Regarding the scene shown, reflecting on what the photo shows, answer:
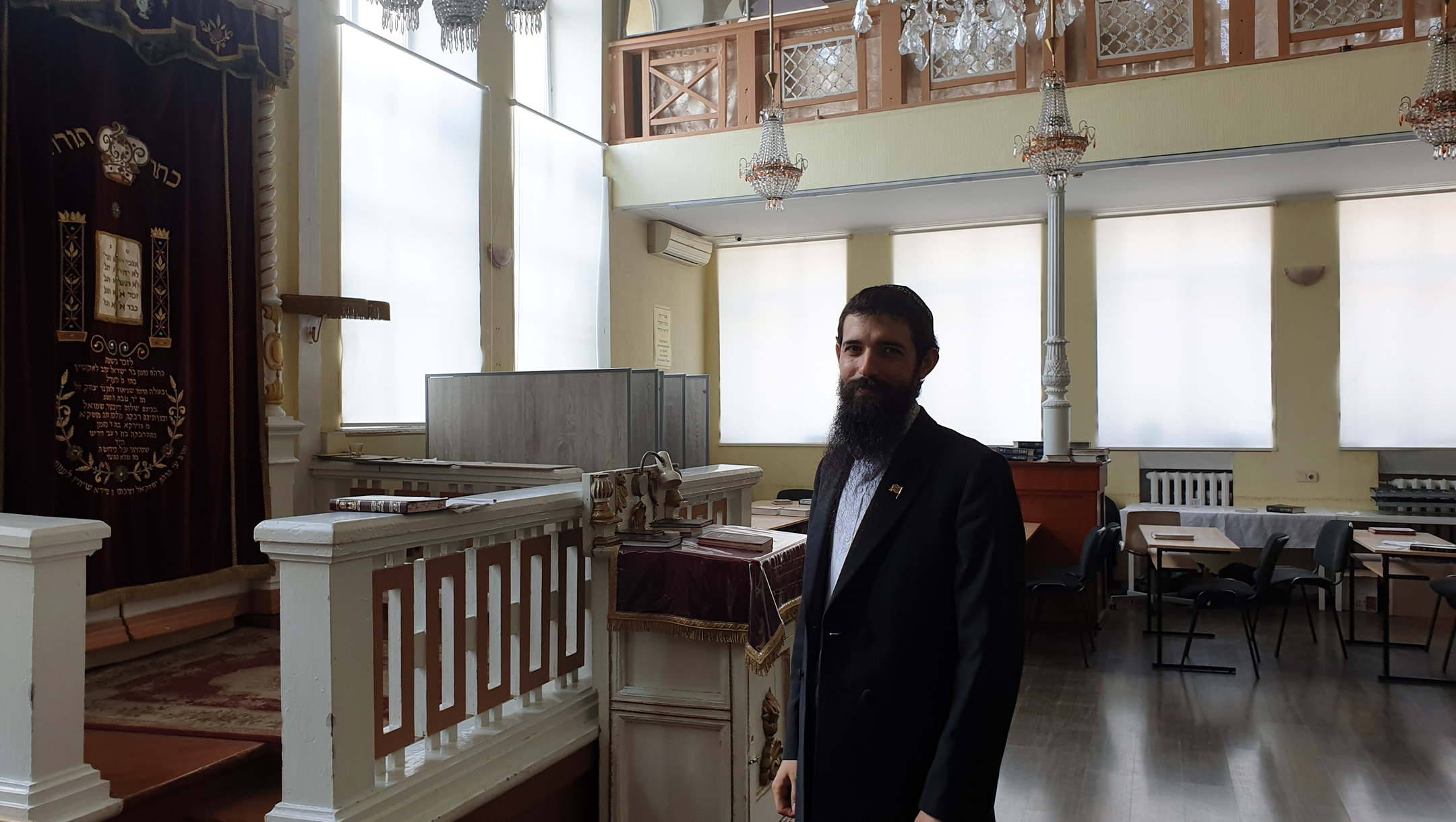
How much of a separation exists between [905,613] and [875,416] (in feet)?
1.18

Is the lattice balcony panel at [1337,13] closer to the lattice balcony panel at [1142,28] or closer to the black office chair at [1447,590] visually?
the lattice balcony panel at [1142,28]

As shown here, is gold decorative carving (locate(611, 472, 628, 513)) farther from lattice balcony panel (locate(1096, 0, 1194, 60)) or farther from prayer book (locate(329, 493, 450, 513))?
lattice balcony panel (locate(1096, 0, 1194, 60))

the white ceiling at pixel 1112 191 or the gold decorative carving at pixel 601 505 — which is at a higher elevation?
the white ceiling at pixel 1112 191

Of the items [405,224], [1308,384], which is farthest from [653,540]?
[1308,384]

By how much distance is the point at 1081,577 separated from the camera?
639 centimetres

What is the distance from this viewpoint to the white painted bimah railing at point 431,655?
2.21 metres

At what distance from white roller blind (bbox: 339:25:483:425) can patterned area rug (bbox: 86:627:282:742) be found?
1953 millimetres

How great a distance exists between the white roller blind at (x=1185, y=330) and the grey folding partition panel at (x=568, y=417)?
564cm

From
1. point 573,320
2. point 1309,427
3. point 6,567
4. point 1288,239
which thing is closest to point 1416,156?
point 1288,239

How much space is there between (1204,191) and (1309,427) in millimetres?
2390

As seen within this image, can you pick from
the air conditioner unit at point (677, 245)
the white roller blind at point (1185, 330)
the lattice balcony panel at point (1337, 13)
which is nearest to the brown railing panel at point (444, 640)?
the lattice balcony panel at point (1337, 13)

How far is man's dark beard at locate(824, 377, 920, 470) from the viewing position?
6.02 ft

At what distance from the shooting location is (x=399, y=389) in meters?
6.32

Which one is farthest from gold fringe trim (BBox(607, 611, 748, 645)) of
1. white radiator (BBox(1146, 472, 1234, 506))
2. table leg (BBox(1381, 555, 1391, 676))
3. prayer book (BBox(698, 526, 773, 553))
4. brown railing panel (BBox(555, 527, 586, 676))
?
white radiator (BBox(1146, 472, 1234, 506))
